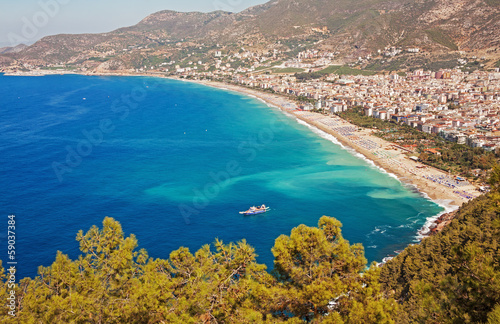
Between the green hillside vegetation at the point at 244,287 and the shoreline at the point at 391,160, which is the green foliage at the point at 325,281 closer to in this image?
the green hillside vegetation at the point at 244,287

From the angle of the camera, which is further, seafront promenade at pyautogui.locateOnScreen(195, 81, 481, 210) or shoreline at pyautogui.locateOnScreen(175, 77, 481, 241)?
seafront promenade at pyautogui.locateOnScreen(195, 81, 481, 210)

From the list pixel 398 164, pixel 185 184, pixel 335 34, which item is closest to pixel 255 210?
pixel 185 184

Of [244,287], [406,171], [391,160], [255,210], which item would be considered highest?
[244,287]

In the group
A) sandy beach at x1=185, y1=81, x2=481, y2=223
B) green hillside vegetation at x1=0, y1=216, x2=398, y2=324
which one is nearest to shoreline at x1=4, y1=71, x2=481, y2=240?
sandy beach at x1=185, y1=81, x2=481, y2=223

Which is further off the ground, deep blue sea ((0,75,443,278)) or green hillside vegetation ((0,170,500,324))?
green hillside vegetation ((0,170,500,324))

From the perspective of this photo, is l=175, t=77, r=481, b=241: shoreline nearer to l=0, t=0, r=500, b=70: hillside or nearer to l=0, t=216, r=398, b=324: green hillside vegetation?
l=0, t=216, r=398, b=324: green hillside vegetation

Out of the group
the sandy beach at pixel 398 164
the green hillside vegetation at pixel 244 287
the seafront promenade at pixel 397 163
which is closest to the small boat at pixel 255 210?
the sandy beach at pixel 398 164

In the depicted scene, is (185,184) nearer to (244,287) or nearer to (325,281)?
(244,287)
